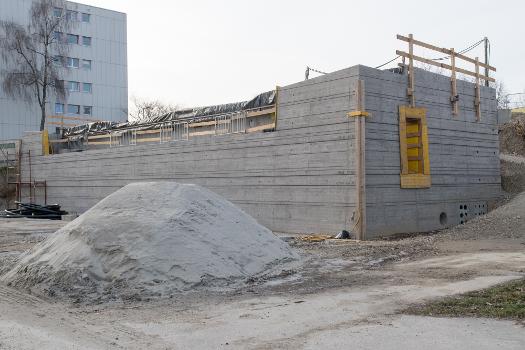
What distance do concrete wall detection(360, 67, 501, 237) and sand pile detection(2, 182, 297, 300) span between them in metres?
4.55

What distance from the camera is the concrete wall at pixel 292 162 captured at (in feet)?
47.0

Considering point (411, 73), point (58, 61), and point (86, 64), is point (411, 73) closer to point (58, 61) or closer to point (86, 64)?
point (58, 61)

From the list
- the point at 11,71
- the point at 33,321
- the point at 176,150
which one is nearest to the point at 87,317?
the point at 33,321

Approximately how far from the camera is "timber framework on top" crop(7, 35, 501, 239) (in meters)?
14.2

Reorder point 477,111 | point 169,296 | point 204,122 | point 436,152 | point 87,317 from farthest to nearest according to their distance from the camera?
point 204,122, point 477,111, point 436,152, point 169,296, point 87,317

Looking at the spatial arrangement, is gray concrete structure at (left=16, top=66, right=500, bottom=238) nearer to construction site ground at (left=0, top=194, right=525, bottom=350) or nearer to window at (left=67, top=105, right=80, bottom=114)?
construction site ground at (left=0, top=194, right=525, bottom=350)

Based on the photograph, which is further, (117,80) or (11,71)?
(117,80)

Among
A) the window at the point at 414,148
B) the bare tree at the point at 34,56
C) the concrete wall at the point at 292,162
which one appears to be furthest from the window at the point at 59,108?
the window at the point at 414,148

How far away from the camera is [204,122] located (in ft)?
65.5

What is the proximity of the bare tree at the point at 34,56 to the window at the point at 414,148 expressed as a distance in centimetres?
3417

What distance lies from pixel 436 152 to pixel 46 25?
124ft

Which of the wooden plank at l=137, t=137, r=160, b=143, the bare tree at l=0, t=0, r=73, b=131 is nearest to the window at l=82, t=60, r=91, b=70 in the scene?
the bare tree at l=0, t=0, r=73, b=131

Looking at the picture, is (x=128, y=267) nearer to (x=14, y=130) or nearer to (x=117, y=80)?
(x=14, y=130)

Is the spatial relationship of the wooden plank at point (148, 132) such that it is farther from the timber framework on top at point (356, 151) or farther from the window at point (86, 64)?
the window at point (86, 64)
